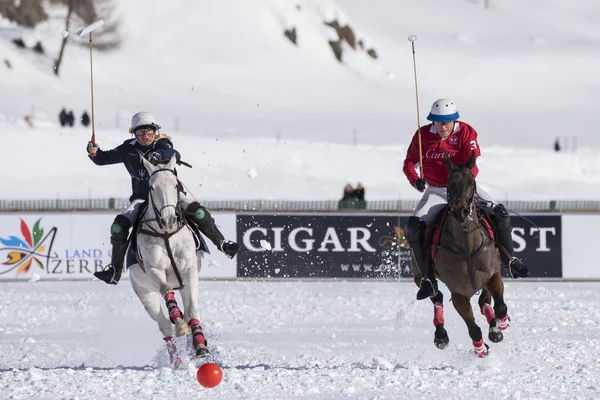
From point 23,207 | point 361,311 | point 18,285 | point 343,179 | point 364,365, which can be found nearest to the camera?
point 364,365

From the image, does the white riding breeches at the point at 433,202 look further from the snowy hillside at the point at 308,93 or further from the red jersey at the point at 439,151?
the snowy hillside at the point at 308,93

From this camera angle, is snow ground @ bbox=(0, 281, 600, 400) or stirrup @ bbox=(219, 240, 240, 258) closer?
snow ground @ bbox=(0, 281, 600, 400)

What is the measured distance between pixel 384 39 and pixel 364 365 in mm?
71129

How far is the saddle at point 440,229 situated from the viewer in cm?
1122

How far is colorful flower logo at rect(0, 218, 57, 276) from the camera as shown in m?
21.3

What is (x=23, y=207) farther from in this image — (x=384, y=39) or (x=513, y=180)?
(x=384, y=39)

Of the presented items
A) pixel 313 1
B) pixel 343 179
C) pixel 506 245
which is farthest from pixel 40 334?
pixel 313 1

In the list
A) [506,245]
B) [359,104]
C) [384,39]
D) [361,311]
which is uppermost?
[384,39]

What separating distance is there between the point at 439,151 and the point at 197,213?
8.50 ft

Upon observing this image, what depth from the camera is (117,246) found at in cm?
1121

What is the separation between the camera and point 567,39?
273 ft

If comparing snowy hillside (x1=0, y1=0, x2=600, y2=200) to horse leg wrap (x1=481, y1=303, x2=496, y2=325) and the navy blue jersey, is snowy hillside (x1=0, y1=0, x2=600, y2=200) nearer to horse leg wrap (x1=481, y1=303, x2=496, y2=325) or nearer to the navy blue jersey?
the navy blue jersey

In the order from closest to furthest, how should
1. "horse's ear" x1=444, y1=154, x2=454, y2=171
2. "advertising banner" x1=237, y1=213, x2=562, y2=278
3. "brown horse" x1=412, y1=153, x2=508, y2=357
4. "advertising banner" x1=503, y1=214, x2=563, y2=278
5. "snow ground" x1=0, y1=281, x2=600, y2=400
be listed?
"snow ground" x1=0, y1=281, x2=600, y2=400, "horse's ear" x1=444, y1=154, x2=454, y2=171, "brown horse" x1=412, y1=153, x2=508, y2=357, "advertising banner" x1=503, y1=214, x2=563, y2=278, "advertising banner" x1=237, y1=213, x2=562, y2=278

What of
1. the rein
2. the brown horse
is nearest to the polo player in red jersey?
the brown horse
